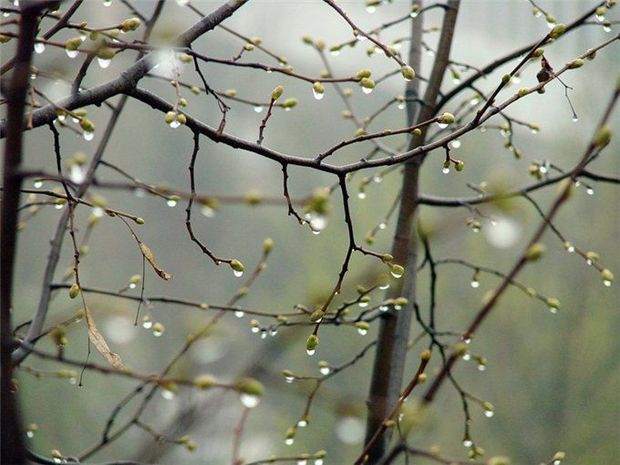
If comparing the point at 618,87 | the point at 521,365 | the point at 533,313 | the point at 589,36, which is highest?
the point at 589,36

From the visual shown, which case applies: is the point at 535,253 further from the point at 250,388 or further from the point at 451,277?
the point at 451,277

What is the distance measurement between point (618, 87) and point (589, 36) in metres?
3.18

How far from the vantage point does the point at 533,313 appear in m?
3.82

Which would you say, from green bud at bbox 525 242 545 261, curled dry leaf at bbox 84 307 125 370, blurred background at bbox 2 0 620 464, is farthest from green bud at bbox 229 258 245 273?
blurred background at bbox 2 0 620 464

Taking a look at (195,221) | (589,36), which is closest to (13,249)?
(589,36)

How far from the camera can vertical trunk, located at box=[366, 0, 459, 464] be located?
0.81 m

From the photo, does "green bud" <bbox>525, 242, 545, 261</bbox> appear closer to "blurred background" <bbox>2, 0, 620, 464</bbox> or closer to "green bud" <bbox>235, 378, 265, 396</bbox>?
"green bud" <bbox>235, 378, 265, 396</bbox>

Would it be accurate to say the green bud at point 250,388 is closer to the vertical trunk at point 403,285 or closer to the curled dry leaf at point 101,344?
the curled dry leaf at point 101,344

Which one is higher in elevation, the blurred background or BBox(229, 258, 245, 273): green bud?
the blurred background

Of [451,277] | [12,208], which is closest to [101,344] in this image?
[12,208]

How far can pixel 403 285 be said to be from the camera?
836mm

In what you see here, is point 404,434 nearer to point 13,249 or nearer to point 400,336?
point 13,249

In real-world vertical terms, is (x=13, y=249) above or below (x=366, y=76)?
below

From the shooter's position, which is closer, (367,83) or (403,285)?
(367,83)
